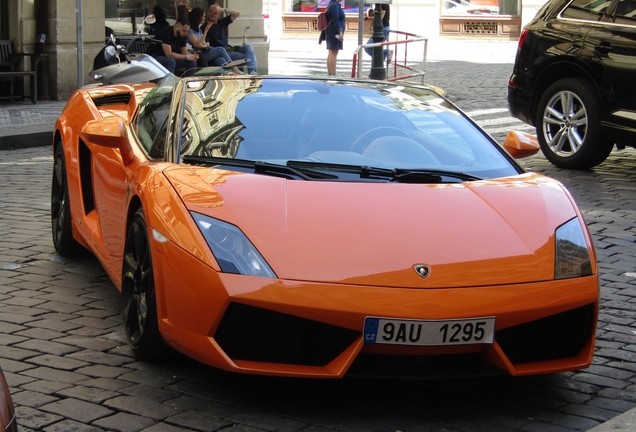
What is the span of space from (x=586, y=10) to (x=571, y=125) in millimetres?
1093

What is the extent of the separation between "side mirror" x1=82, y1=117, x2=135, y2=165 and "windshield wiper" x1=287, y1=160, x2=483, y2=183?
2.79 ft

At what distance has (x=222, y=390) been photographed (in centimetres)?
398

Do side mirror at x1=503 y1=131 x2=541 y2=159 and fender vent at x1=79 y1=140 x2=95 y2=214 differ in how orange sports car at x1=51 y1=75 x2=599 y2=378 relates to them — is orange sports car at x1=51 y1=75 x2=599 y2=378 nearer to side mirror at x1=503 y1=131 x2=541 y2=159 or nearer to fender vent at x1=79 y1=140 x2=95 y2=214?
side mirror at x1=503 y1=131 x2=541 y2=159

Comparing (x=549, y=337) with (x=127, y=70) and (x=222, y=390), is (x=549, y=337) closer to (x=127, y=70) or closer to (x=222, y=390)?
(x=222, y=390)

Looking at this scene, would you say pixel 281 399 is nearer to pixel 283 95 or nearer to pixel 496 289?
pixel 496 289

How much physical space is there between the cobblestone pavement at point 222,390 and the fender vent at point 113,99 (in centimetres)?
112

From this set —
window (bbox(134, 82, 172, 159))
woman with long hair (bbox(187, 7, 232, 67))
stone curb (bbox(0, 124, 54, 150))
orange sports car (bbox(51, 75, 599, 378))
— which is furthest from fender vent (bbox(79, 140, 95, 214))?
woman with long hair (bbox(187, 7, 232, 67))

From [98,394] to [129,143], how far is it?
1.42 m

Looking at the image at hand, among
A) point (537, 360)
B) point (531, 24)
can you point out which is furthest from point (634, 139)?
point (537, 360)

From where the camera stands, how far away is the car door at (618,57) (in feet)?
29.6

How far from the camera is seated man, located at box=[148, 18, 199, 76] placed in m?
14.4

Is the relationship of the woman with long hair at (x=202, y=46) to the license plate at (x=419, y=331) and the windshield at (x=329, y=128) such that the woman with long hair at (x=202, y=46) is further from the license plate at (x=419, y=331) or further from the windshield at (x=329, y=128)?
the license plate at (x=419, y=331)

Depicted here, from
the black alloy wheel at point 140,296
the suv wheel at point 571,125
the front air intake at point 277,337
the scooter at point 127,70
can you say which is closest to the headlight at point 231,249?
the front air intake at point 277,337

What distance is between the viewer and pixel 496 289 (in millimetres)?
3701
